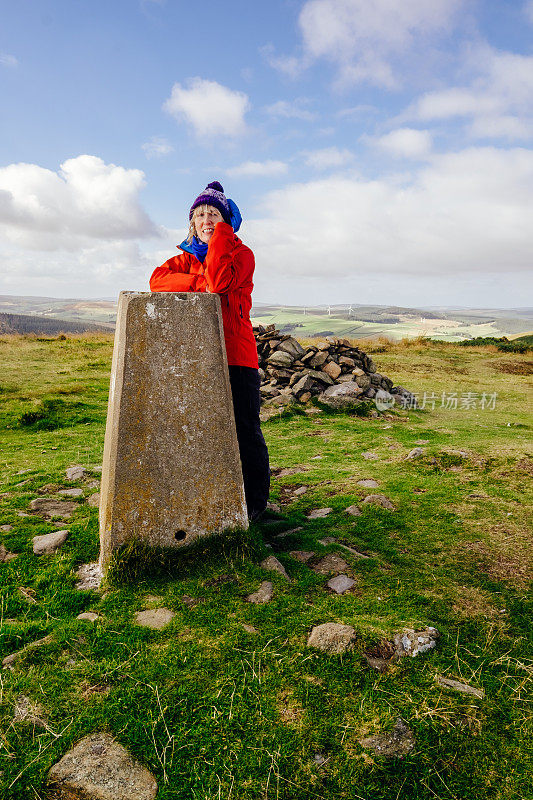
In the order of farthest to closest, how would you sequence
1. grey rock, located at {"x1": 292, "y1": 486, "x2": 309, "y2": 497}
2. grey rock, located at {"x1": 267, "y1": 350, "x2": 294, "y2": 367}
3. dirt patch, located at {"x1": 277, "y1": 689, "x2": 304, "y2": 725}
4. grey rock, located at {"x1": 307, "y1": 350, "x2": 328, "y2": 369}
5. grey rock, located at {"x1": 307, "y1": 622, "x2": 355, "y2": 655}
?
grey rock, located at {"x1": 307, "y1": 350, "x2": 328, "y2": 369}, grey rock, located at {"x1": 267, "y1": 350, "x2": 294, "y2": 367}, grey rock, located at {"x1": 292, "y1": 486, "x2": 309, "y2": 497}, grey rock, located at {"x1": 307, "y1": 622, "x2": 355, "y2": 655}, dirt patch, located at {"x1": 277, "y1": 689, "x2": 304, "y2": 725}

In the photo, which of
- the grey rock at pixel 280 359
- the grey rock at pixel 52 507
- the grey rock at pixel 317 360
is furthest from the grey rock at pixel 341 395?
the grey rock at pixel 52 507

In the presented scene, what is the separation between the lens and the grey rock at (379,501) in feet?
17.6

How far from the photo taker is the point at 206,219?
14.1 ft

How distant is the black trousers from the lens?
15.1ft

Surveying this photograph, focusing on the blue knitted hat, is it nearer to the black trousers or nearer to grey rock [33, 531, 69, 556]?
the black trousers

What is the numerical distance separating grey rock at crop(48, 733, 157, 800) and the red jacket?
3084 mm

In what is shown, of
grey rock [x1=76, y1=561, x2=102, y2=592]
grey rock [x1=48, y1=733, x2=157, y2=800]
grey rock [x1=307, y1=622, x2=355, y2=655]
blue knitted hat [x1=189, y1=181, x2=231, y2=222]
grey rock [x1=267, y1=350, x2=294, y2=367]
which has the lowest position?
grey rock [x1=48, y1=733, x2=157, y2=800]

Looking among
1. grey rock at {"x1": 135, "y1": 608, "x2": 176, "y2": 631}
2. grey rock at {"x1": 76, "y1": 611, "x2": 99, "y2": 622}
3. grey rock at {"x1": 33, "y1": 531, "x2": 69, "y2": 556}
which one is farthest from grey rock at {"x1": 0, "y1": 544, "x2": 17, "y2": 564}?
grey rock at {"x1": 135, "y1": 608, "x2": 176, "y2": 631}

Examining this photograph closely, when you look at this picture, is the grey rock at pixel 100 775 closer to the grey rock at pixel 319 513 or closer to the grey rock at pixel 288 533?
the grey rock at pixel 288 533

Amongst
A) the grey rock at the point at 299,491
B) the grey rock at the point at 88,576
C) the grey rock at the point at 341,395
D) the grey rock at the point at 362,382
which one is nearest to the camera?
the grey rock at the point at 88,576

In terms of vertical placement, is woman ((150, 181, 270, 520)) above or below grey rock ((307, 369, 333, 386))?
above

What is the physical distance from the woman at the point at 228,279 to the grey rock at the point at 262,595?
162 centimetres

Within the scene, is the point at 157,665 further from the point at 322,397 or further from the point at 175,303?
the point at 322,397

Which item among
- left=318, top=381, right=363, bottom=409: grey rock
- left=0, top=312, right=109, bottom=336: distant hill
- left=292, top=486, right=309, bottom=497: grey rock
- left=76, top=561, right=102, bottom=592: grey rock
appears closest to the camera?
left=76, top=561, right=102, bottom=592: grey rock
